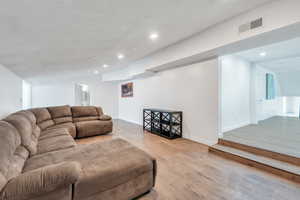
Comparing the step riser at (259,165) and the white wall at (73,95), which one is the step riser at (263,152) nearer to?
the step riser at (259,165)

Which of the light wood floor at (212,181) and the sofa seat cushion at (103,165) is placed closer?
the sofa seat cushion at (103,165)

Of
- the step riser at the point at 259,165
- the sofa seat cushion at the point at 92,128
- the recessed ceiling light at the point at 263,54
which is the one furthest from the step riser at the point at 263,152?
the sofa seat cushion at the point at 92,128

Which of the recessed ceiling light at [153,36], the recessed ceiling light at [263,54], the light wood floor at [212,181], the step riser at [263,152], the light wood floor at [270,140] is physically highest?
the recessed ceiling light at [153,36]

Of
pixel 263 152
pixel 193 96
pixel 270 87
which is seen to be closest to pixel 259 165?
pixel 263 152

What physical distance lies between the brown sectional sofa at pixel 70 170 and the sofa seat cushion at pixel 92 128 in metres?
1.50

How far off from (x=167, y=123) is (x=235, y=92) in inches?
85.8

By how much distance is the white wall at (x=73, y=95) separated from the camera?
7.78 metres

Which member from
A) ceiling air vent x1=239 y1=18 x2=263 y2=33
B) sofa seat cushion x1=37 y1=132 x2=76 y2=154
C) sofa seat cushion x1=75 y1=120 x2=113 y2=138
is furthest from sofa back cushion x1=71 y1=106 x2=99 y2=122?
ceiling air vent x1=239 y1=18 x2=263 y2=33

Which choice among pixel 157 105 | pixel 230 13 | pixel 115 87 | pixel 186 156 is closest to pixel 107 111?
pixel 115 87

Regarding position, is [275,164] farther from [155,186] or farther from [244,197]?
[155,186]

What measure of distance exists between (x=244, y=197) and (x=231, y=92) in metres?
2.80

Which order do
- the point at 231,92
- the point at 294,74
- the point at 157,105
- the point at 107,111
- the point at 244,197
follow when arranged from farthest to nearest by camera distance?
1. the point at 107,111
2. the point at 294,74
3. the point at 157,105
4. the point at 231,92
5. the point at 244,197

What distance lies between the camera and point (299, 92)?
5.67 meters

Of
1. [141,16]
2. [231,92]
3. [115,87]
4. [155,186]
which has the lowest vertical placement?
[155,186]
